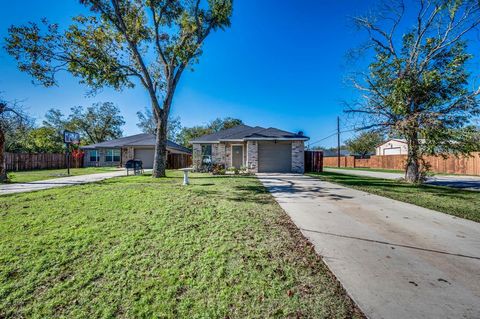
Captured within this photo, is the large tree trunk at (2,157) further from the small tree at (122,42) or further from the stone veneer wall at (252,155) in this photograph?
the stone veneer wall at (252,155)

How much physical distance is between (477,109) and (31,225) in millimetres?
15223

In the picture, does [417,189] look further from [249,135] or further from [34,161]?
[34,161]

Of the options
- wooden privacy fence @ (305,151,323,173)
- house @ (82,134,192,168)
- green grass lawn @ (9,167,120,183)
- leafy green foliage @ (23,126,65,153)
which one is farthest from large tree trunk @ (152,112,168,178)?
leafy green foliage @ (23,126,65,153)

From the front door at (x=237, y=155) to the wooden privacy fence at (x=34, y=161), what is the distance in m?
19.3

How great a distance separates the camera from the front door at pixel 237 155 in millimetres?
18125

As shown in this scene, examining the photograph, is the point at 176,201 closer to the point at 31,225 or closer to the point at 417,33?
the point at 31,225

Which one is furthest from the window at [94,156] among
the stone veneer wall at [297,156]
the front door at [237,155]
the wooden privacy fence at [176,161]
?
the stone veneer wall at [297,156]

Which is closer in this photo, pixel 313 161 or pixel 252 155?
pixel 252 155

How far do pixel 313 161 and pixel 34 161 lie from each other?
26.8 metres

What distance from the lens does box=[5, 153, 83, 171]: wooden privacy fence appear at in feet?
63.6

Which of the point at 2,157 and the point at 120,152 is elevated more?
the point at 120,152

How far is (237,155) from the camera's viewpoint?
18.2 metres

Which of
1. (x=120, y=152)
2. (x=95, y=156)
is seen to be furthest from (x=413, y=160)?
(x=95, y=156)

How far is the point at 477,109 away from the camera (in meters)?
9.08
